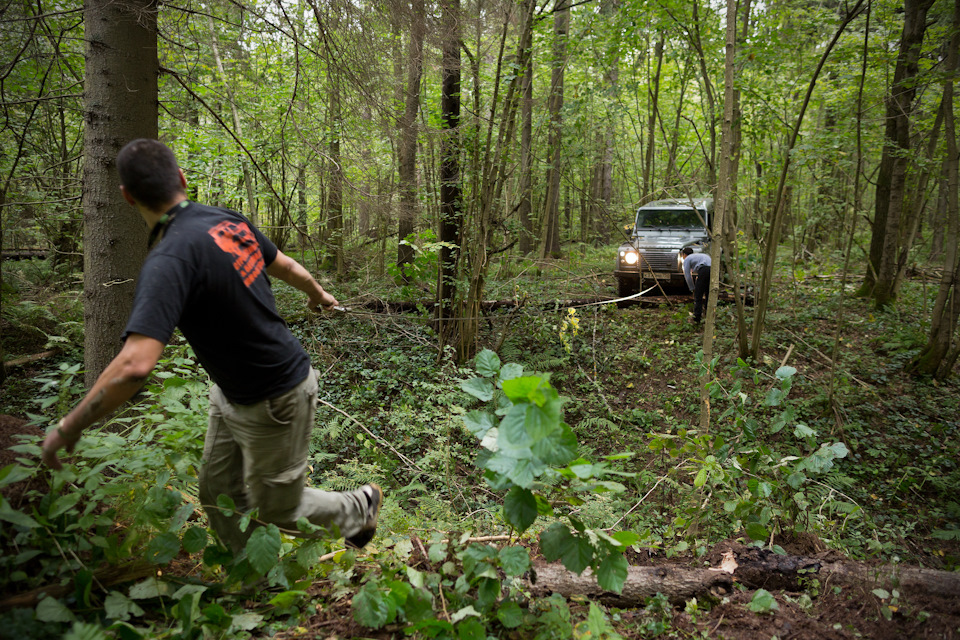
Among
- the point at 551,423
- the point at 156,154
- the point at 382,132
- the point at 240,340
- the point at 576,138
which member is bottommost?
the point at 551,423

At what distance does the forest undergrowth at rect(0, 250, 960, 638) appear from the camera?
194 centimetres

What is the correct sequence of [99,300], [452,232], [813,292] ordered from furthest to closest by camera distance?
[813,292]
[452,232]
[99,300]

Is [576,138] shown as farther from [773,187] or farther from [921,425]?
[921,425]

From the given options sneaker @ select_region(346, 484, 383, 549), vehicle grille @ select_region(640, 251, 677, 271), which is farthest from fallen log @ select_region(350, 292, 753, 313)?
sneaker @ select_region(346, 484, 383, 549)

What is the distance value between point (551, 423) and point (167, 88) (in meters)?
10.8

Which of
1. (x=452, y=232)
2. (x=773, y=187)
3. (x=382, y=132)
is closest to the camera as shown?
(x=382, y=132)

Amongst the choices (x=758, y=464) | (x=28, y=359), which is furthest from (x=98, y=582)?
(x=28, y=359)

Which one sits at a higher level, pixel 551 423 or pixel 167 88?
pixel 167 88

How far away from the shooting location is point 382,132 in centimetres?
527

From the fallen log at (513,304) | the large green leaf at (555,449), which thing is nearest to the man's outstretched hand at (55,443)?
the large green leaf at (555,449)

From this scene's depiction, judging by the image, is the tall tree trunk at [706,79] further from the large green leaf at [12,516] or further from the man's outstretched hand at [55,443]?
the large green leaf at [12,516]

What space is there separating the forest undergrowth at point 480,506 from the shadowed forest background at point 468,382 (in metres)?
0.02

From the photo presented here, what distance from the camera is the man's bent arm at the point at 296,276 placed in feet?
8.93

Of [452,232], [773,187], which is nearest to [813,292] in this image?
[773,187]
